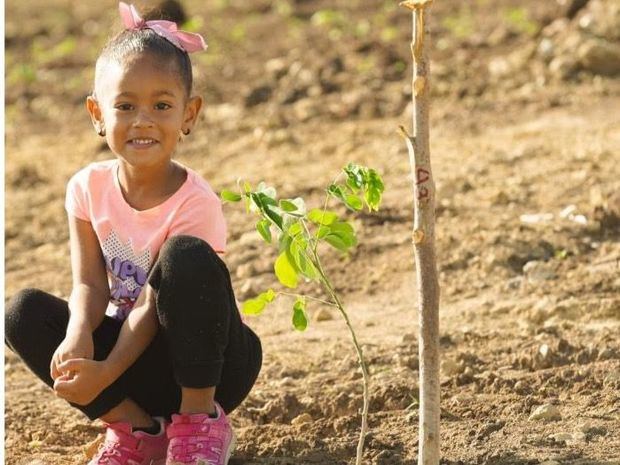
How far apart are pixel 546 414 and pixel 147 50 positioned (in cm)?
139

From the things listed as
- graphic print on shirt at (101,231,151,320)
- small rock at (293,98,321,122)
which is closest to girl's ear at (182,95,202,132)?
graphic print on shirt at (101,231,151,320)

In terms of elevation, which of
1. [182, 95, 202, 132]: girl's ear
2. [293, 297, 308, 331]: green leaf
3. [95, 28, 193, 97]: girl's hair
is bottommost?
[293, 297, 308, 331]: green leaf

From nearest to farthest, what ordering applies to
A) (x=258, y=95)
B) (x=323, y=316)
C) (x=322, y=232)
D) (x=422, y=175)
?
(x=422, y=175)
(x=322, y=232)
(x=323, y=316)
(x=258, y=95)

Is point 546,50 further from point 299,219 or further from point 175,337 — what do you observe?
point 299,219

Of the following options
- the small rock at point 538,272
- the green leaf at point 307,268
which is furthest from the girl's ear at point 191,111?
the small rock at point 538,272

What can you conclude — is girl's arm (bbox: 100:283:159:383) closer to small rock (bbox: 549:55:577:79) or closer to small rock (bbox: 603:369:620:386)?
small rock (bbox: 603:369:620:386)

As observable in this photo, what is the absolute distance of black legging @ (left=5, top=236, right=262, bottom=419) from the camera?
3.31 metres

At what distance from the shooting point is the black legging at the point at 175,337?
3.31 metres

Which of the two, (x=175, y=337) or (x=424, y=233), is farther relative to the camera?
(x=175, y=337)

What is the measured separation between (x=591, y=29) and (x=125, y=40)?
516cm

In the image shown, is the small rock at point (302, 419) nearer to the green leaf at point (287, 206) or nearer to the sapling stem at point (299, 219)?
the sapling stem at point (299, 219)

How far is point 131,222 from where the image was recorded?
3.60 metres

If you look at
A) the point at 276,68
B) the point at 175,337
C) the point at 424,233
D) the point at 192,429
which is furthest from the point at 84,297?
the point at 276,68

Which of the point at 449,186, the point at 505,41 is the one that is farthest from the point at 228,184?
the point at 505,41
